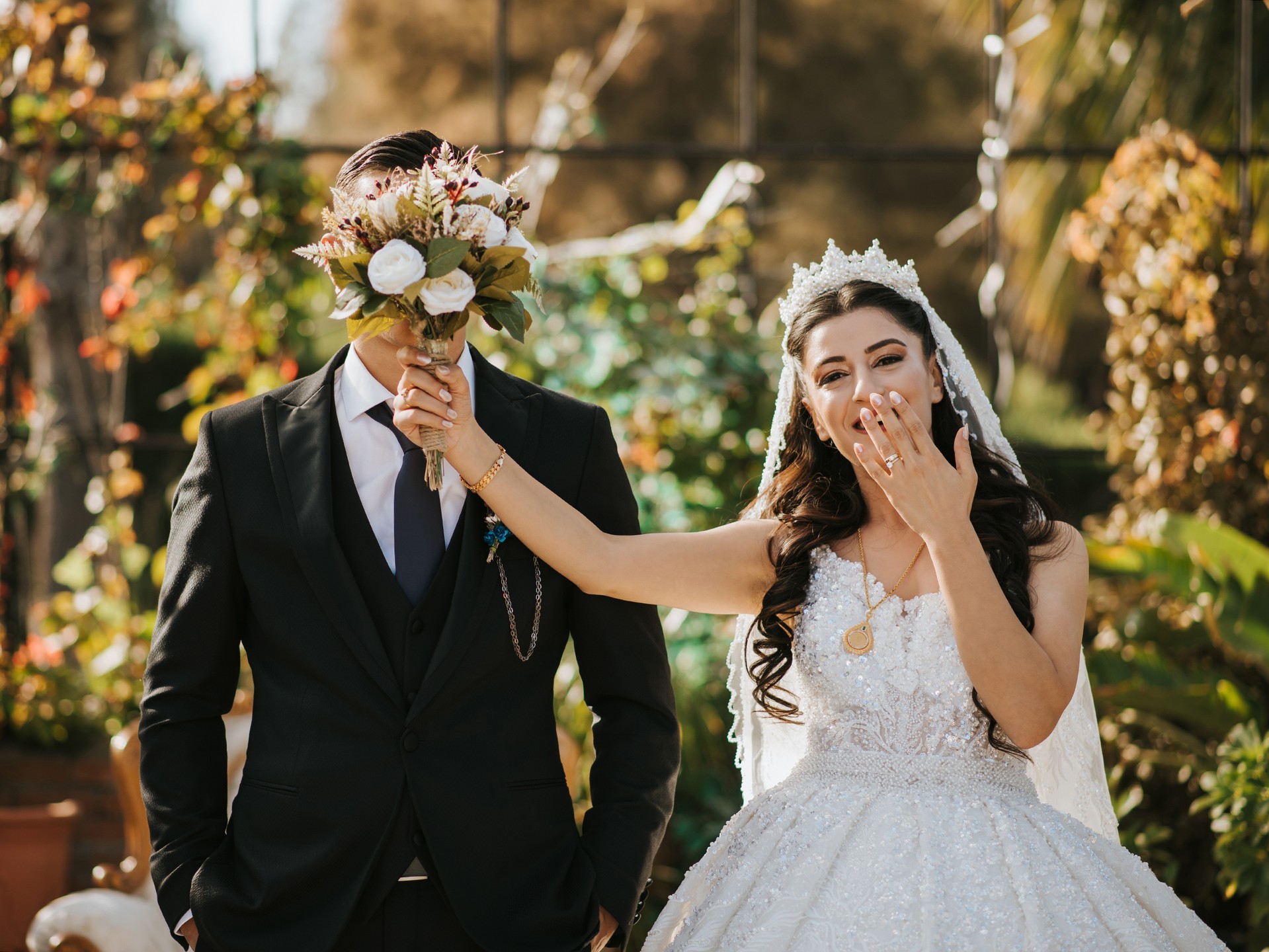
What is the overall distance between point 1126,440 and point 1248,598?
3.37 feet

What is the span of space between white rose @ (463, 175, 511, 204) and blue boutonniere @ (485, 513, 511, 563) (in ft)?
1.80

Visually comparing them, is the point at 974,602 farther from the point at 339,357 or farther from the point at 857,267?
the point at 339,357

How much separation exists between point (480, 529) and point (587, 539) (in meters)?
0.21

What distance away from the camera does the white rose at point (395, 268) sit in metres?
1.94

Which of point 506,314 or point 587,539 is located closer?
point 506,314

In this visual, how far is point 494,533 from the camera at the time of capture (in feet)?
7.24

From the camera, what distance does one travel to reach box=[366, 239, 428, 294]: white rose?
76.5 inches

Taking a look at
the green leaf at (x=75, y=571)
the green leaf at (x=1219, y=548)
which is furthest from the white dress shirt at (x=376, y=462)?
the green leaf at (x=75, y=571)

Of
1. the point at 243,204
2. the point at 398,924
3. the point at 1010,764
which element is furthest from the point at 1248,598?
the point at 243,204

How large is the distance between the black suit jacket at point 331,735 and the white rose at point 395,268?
356mm

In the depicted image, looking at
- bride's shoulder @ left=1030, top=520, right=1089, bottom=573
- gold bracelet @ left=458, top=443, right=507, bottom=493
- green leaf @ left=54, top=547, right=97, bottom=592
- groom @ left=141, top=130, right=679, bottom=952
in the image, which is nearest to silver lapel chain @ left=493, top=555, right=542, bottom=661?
groom @ left=141, top=130, right=679, bottom=952

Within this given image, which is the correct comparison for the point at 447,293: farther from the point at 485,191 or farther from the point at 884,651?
the point at 884,651

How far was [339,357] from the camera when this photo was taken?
7.79ft

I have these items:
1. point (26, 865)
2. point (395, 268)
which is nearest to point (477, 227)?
point (395, 268)
